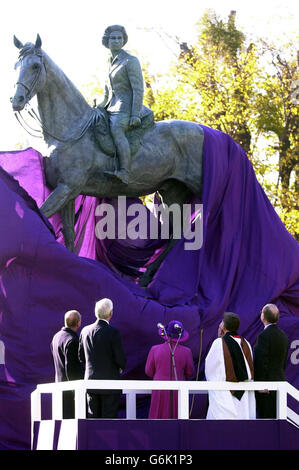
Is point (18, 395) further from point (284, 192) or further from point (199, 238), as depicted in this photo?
point (284, 192)

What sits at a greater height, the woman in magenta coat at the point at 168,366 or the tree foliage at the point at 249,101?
the tree foliage at the point at 249,101

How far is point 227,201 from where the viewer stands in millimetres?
15188

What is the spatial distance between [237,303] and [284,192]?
14031 mm

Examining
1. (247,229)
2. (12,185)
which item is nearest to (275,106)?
(247,229)

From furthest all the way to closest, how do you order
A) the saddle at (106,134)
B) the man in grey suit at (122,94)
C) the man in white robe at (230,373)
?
the saddle at (106,134), the man in grey suit at (122,94), the man in white robe at (230,373)

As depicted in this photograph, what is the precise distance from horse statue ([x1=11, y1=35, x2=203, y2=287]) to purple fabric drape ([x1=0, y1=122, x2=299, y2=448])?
0.73ft

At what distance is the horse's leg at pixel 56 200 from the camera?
47.6 ft

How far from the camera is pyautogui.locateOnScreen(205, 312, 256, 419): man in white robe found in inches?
407

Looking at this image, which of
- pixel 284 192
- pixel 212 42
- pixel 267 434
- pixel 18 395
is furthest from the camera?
pixel 212 42

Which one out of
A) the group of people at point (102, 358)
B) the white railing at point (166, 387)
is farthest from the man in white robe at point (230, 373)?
the group of people at point (102, 358)

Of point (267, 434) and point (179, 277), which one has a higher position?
point (179, 277)

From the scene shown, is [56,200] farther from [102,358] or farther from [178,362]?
[102,358]

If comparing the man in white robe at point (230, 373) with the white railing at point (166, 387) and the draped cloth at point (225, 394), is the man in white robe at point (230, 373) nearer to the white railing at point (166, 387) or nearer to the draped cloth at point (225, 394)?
the draped cloth at point (225, 394)

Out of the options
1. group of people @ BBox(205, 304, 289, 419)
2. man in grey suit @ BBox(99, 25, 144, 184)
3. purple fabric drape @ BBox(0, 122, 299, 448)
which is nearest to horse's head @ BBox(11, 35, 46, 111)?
purple fabric drape @ BBox(0, 122, 299, 448)
